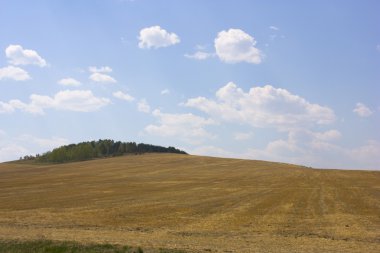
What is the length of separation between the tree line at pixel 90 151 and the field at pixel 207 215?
76.6 metres

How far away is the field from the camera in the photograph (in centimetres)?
2016

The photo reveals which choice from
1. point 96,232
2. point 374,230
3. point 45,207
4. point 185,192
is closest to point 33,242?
point 96,232

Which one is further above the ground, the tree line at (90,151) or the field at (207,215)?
the tree line at (90,151)

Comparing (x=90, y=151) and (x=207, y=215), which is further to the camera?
(x=90, y=151)

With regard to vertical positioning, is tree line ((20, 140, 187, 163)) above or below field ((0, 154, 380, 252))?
above

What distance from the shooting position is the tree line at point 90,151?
433 feet

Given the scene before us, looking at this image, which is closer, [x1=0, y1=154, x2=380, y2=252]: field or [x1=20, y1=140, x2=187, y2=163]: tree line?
[x1=0, y1=154, x2=380, y2=252]: field

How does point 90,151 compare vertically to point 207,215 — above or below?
above

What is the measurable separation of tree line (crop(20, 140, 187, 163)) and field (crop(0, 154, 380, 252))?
7660 centimetres

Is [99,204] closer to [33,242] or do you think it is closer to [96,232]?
[96,232]

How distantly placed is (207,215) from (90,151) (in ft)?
354

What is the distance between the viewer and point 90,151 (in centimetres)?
13475

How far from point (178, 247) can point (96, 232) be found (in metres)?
6.92

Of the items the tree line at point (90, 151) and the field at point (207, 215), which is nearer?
the field at point (207, 215)
